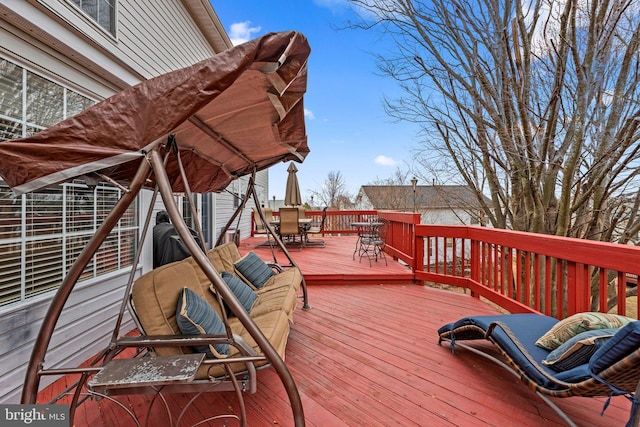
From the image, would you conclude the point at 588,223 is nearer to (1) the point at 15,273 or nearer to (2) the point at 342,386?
(2) the point at 342,386

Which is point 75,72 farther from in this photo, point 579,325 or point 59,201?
point 579,325

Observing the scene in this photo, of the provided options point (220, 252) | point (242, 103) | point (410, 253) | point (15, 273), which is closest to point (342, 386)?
point (220, 252)

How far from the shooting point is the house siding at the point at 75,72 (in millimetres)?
2066

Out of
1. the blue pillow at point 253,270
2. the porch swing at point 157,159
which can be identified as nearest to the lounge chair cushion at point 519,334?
the porch swing at point 157,159

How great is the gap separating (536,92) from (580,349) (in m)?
5.13

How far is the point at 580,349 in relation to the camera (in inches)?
67.5

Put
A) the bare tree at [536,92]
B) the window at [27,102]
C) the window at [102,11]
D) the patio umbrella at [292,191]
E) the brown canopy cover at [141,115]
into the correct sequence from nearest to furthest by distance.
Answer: the brown canopy cover at [141,115] < the window at [27,102] < the window at [102,11] < the bare tree at [536,92] < the patio umbrella at [292,191]

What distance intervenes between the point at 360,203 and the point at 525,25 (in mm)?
19700

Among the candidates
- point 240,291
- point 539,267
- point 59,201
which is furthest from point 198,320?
point 539,267

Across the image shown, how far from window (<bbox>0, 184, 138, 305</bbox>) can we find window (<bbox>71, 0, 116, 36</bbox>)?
1795 millimetres

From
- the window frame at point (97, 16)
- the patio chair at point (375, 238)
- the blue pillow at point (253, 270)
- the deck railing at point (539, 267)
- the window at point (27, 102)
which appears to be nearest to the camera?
the window at point (27, 102)

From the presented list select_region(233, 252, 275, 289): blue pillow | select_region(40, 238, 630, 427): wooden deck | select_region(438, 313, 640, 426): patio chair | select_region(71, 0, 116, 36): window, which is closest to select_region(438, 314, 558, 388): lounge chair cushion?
select_region(438, 313, 640, 426): patio chair

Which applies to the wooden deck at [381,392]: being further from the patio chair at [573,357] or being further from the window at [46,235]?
the window at [46,235]

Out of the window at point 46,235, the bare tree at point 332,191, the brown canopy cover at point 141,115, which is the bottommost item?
the window at point 46,235
